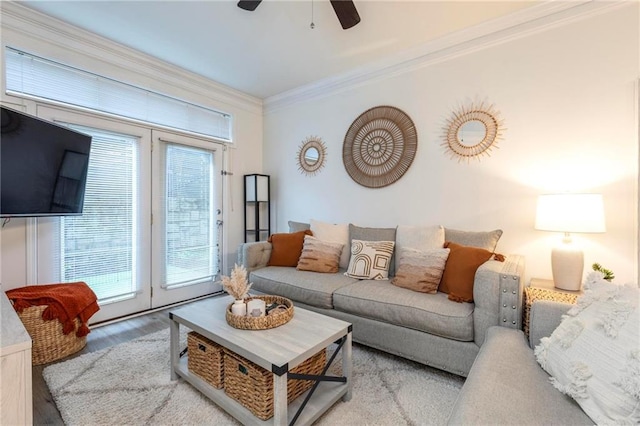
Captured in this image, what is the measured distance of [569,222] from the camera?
188cm

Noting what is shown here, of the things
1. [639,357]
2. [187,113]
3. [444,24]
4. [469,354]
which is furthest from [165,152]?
[639,357]

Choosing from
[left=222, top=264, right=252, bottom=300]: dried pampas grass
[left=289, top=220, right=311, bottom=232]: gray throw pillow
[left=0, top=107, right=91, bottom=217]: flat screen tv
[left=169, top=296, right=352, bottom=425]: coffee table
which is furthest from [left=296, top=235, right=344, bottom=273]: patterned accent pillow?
[left=0, top=107, right=91, bottom=217]: flat screen tv

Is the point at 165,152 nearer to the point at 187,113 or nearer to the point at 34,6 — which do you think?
the point at 187,113

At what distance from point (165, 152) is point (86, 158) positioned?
84cm

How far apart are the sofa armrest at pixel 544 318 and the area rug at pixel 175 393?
2.05 ft

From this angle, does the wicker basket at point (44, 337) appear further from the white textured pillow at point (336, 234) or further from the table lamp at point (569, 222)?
the table lamp at point (569, 222)

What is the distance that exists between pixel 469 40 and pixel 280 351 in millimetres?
2899

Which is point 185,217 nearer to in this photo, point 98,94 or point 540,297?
point 98,94

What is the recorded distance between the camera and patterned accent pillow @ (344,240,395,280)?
8.46ft

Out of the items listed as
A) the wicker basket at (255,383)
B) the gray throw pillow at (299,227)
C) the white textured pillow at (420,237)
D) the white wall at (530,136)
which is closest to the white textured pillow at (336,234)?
the gray throw pillow at (299,227)

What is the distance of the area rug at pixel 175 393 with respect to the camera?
1558 mm

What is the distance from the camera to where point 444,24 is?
2.47m

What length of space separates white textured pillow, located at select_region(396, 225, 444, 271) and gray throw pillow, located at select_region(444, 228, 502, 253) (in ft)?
0.28

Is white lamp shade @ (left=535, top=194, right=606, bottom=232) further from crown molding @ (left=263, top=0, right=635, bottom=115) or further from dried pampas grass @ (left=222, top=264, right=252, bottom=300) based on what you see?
dried pampas grass @ (left=222, top=264, right=252, bottom=300)
